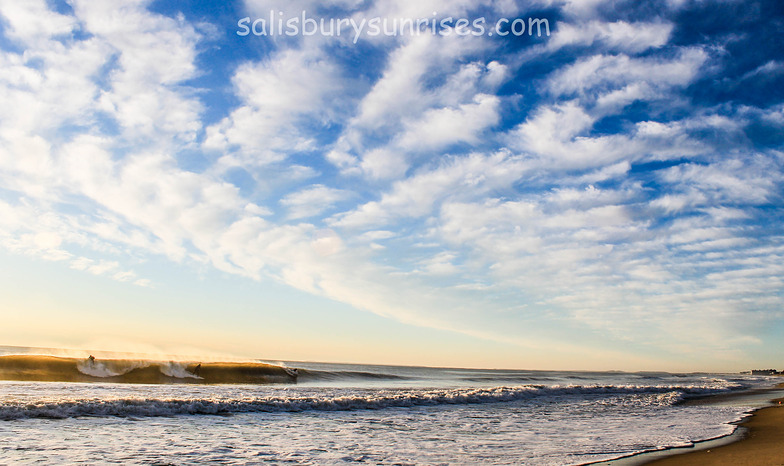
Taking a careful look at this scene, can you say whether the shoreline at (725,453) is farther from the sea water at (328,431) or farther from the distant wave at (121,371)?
the distant wave at (121,371)

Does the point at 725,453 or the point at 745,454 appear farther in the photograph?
the point at 725,453

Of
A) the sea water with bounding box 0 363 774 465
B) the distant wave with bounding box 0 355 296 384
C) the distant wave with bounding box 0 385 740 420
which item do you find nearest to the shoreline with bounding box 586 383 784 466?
the sea water with bounding box 0 363 774 465

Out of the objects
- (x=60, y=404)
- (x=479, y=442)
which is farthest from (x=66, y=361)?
(x=479, y=442)

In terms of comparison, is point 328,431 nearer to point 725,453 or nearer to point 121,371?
point 725,453

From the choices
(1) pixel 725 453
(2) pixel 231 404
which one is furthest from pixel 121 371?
(1) pixel 725 453

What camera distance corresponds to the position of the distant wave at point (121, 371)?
23.8m

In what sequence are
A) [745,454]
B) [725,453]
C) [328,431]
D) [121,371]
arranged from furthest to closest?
[121,371]
[328,431]
[725,453]
[745,454]

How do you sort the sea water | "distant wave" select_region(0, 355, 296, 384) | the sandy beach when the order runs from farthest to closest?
"distant wave" select_region(0, 355, 296, 384), the sea water, the sandy beach

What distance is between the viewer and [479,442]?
30.7 ft

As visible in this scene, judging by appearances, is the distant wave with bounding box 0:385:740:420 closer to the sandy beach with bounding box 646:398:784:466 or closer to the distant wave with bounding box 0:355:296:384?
the sandy beach with bounding box 646:398:784:466

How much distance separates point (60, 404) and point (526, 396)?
62.8ft

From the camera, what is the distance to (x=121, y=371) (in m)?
25.5

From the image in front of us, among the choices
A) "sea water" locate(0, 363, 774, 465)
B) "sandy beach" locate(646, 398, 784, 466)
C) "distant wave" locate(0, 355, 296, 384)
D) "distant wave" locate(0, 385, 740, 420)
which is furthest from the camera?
"distant wave" locate(0, 355, 296, 384)

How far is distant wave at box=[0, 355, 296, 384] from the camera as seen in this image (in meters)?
23.8
